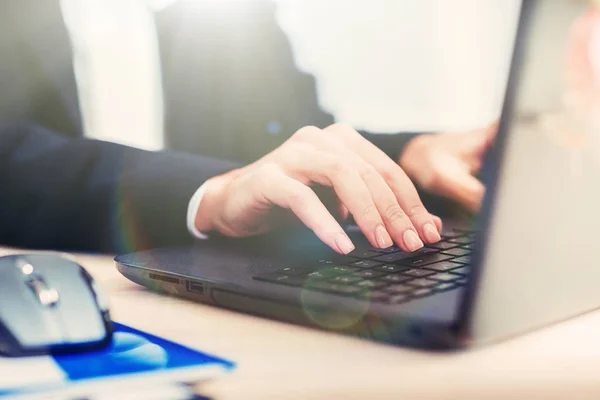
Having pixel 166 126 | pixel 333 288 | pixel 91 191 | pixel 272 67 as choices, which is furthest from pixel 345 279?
pixel 166 126

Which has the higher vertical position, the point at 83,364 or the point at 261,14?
the point at 261,14

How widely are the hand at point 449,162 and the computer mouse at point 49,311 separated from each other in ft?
1.76

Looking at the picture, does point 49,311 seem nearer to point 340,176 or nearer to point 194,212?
point 340,176

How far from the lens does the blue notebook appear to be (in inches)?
13.0

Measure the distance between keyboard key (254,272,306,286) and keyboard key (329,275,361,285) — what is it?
2 cm

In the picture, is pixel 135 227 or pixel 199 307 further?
pixel 135 227

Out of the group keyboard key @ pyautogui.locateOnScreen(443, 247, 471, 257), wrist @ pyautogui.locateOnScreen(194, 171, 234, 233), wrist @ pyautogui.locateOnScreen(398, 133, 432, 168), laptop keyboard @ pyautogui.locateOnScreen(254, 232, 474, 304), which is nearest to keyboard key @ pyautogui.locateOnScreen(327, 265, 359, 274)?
laptop keyboard @ pyautogui.locateOnScreen(254, 232, 474, 304)

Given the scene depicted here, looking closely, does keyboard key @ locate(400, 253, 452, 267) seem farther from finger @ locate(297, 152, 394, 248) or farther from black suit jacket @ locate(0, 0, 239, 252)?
black suit jacket @ locate(0, 0, 239, 252)

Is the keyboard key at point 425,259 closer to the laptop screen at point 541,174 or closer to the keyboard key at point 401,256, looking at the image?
the keyboard key at point 401,256

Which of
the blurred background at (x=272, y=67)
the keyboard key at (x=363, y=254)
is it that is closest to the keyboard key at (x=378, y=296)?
the keyboard key at (x=363, y=254)

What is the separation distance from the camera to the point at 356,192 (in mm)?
614

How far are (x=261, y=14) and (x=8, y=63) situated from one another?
0.55 m

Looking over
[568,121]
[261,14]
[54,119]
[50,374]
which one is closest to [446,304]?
[568,121]

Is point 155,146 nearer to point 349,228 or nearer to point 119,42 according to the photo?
point 119,42
